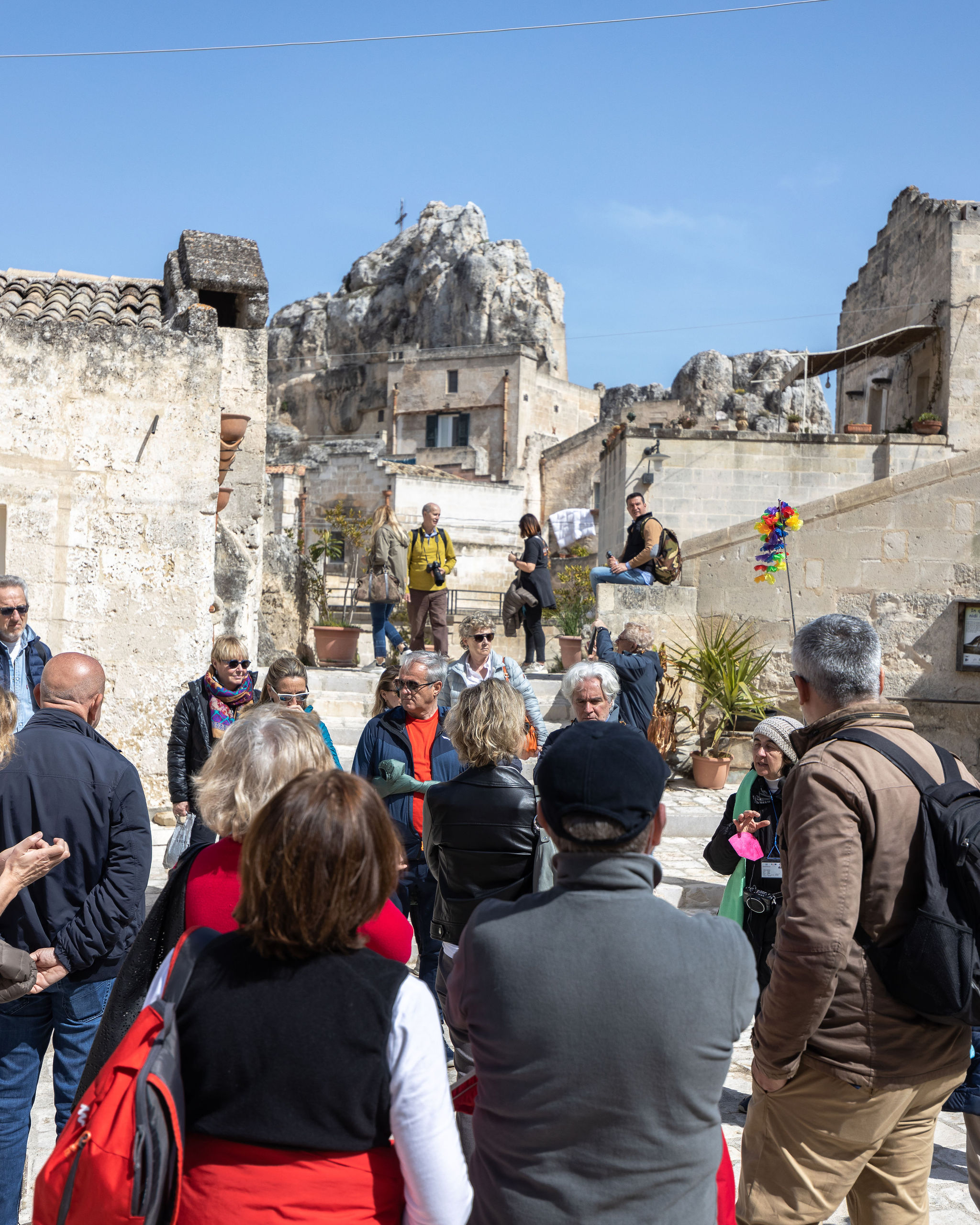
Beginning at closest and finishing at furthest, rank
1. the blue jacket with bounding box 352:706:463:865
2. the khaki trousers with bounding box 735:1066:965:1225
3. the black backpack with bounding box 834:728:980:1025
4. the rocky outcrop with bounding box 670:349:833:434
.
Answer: the black backpack with bounding box 834:728:980:1025 → the khaki trousers with bounding box 735:1066:965:1225 → the blue jacket with bounding box 352:706:463:865 → the rocky outcrop with bounding box 670:349:833:434

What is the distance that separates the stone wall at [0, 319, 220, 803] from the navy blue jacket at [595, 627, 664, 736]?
3014 mm

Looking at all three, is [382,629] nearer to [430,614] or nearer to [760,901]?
[430,614]

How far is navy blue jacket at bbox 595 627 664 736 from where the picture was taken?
6613mm

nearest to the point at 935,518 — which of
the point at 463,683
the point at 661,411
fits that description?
the point at 463,683

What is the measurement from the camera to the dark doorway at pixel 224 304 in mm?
9266

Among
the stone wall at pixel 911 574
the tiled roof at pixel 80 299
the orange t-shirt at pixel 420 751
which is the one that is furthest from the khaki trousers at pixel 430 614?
the orange t-shirt at pixel 420 751

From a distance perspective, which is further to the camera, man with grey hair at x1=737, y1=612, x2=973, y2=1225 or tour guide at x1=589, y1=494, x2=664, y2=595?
tour guide at x1=589, y1=494, x2=664, y2=595

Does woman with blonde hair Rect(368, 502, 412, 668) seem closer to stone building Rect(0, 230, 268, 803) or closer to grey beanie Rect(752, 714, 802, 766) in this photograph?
stone building Rect(0, 230, 268, 803)

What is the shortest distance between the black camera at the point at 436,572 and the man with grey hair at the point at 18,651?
A: 16.9ft

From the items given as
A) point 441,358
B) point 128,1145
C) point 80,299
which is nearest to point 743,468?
point 80,299

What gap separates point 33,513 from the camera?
6.76 meters

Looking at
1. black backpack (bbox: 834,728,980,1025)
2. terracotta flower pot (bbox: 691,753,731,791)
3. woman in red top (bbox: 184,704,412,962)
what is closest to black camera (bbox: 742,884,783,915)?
black backpack (bbox: 834,728,980,1025)

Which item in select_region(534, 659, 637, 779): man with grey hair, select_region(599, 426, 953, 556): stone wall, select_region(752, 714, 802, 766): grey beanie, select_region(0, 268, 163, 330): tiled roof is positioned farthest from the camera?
select_region(599, 426, 953, 556): stone wall

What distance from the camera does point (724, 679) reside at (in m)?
8.67
